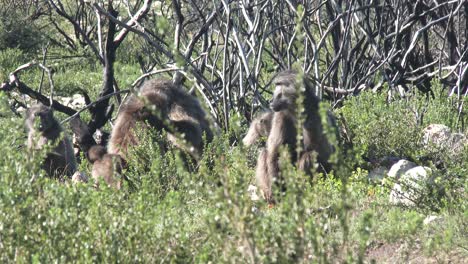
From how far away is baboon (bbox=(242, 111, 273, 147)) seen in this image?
330 inches

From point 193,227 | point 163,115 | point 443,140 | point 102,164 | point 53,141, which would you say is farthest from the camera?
point 53,141

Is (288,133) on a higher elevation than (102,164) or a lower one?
higher

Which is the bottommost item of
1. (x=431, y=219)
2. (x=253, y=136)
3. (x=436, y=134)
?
(x=431, y=219)

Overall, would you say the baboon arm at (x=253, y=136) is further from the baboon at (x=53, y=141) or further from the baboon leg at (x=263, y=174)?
the baboon at (x=53, y=141)

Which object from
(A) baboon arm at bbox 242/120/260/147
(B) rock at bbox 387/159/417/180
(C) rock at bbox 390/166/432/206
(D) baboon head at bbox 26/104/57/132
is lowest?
(C) rock at bbox 390/166/432/206

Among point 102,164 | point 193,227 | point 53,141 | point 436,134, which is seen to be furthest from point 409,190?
point 53,141

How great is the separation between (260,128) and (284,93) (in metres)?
0.51

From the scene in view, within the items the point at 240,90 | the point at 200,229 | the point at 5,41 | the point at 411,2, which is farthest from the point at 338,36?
the point at 5,41

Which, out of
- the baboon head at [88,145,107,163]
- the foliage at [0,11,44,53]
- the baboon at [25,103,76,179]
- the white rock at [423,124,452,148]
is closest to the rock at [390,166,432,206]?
the white rock at [423,124,452,148]

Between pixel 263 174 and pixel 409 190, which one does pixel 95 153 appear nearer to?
pixel 263 174

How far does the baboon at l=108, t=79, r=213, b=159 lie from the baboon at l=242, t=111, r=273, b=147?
0.51 m

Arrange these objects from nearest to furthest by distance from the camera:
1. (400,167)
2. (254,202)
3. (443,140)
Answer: (254,202) → (400,167) → (443,140)

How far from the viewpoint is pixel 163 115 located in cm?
873

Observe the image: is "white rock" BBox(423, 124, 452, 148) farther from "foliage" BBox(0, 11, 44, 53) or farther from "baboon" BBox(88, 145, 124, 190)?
"foliage" BBox(0, 11, 44, 53)
